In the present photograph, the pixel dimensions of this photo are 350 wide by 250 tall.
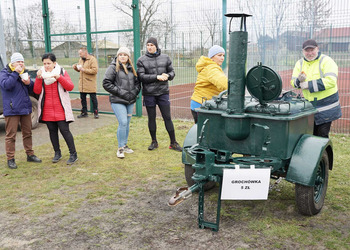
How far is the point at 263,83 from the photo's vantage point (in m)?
3.50

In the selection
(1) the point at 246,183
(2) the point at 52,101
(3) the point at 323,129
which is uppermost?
(2) the point at 52,101

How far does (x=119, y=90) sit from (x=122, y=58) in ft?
1.74

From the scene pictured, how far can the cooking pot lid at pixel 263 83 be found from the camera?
3441 millimetres

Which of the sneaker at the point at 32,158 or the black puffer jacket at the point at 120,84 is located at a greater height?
the black puffer jacket at the point at 120,84

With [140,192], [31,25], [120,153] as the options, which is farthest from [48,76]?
[31,25]

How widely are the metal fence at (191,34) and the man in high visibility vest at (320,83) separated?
288 centimetres

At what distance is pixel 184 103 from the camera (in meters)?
11.5

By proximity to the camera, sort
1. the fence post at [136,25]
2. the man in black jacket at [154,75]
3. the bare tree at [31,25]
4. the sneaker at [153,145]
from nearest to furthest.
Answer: the man in black jacket at [154,75] → the sneaker at [153,145] → the fence post at [136,25] → the bare tree at [31,25]

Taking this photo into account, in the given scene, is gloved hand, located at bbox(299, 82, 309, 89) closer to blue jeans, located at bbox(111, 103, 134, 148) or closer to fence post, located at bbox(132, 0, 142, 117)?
blue jeans, located at bbox(111, 103, 134, 148)

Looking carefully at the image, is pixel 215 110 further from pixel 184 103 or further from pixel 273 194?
→ pixel 184 103

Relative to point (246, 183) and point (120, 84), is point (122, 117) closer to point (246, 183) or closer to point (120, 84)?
point (120, 84)

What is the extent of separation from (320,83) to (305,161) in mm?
1483

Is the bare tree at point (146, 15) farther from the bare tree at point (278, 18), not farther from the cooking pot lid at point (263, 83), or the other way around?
the cooking pot lid at point (263, 83)

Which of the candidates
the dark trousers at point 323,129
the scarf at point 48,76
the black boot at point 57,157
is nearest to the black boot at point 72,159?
the black boot at point 57,157
